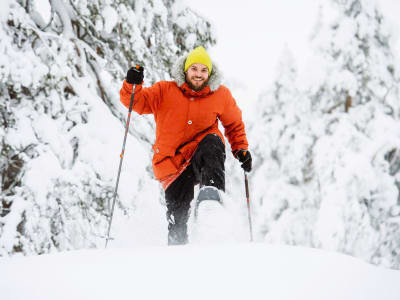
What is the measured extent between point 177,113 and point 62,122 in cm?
162

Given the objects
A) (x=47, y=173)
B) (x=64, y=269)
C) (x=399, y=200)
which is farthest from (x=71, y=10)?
(x=399, y=200)

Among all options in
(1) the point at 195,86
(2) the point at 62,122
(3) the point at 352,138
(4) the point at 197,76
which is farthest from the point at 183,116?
(3) the point at 352,138

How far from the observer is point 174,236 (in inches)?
136

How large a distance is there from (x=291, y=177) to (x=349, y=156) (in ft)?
11.2

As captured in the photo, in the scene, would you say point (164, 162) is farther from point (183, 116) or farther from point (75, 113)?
point (75, 113)

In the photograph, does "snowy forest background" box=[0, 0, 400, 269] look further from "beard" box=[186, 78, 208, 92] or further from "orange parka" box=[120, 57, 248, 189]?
"beard" box=[186, 78, 208, 92]

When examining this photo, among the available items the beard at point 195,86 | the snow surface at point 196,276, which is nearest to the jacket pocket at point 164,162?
the beard at point 195,86

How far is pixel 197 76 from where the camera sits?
10.5 ft

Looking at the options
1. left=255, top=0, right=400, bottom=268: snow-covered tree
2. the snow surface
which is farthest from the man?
left=255, top=0, right=400, bottom=268: snow-covered tree

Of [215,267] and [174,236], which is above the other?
[174,236]

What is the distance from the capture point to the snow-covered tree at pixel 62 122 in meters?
3.51

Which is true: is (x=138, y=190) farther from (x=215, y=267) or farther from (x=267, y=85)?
(x=267, y=85)

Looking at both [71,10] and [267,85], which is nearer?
[71,10]

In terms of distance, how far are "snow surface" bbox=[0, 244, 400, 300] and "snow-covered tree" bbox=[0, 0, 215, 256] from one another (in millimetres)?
1950
